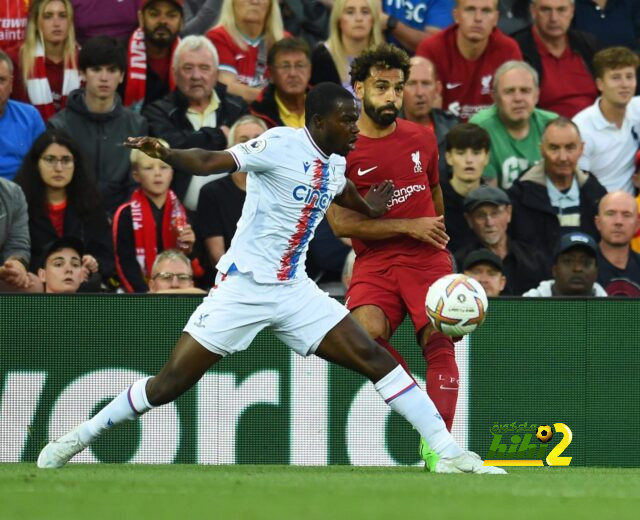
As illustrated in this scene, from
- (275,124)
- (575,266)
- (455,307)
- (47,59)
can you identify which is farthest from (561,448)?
(47,59)

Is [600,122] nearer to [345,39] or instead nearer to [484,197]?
[484,197]

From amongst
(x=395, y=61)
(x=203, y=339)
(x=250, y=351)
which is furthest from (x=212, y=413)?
(x=395, y=61)

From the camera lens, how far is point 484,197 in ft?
39.1

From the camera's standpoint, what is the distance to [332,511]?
6.21 m

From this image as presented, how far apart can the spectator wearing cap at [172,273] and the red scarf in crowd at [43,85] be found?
229 cm

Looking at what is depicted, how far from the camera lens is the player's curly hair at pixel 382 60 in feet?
30.3

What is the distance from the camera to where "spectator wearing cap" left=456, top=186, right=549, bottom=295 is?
470 inches

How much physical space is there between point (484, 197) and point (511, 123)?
1387 mm

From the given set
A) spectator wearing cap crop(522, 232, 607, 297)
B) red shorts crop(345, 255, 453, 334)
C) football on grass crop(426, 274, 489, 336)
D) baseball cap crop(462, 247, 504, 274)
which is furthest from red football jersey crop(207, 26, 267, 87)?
football on grass crop(426, 274, 489, 336)

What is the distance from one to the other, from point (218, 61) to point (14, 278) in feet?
10.6

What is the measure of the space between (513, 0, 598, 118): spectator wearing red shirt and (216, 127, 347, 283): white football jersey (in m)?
5.90

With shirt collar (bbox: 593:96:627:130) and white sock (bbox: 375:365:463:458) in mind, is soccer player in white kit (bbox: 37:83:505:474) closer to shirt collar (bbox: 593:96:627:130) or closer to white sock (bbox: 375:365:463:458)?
white sock (bbox: 375:365:463:458)

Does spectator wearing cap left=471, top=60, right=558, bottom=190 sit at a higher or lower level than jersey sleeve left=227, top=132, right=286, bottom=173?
higher

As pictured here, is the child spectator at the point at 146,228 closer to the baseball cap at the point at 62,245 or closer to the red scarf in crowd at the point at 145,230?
the red scarf in crowd at the point at 145,230
